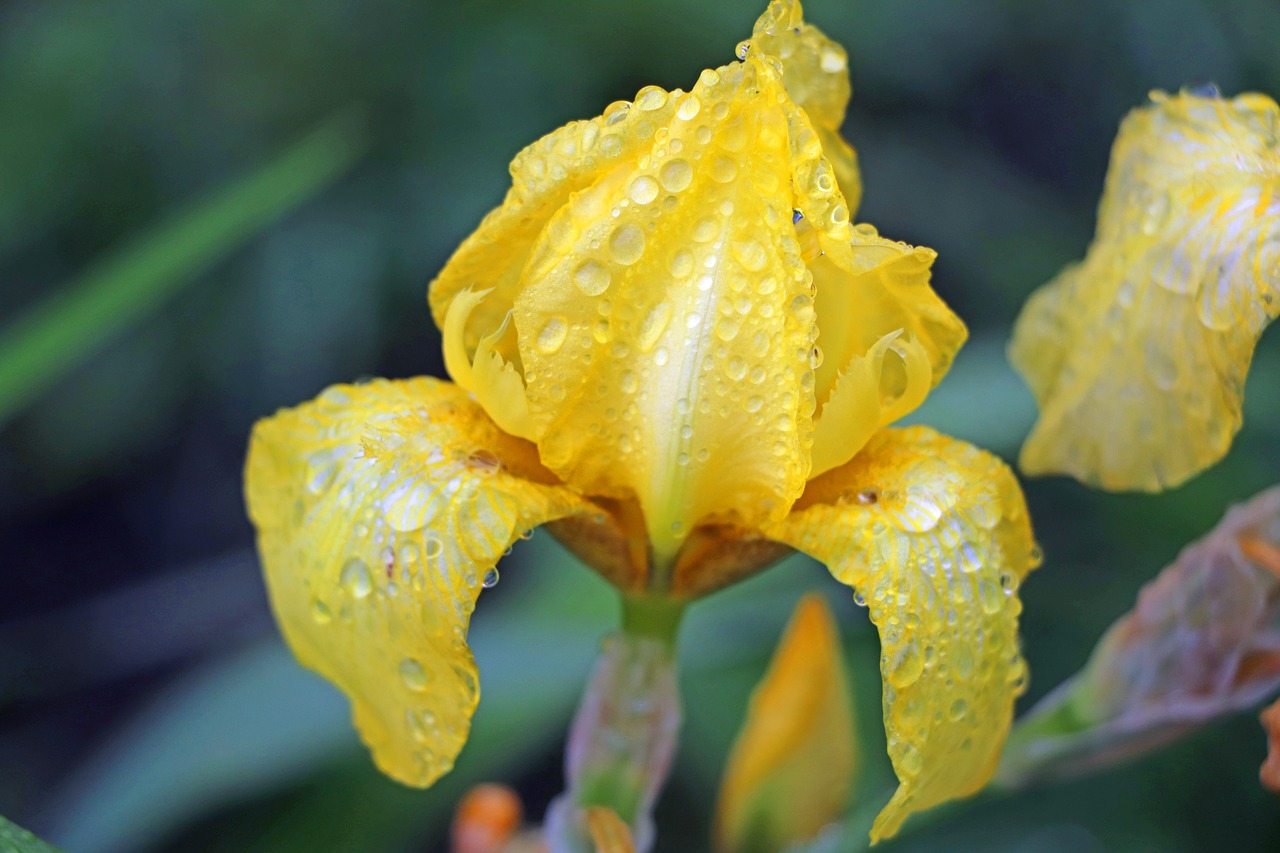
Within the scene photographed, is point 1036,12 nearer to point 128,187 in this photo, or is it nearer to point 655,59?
point 655,59

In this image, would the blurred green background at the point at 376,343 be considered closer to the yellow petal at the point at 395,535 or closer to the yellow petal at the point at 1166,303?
the yellow petal at the point at 1166,303

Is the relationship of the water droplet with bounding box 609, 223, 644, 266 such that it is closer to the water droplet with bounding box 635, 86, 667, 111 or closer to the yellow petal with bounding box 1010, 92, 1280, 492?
the water droplet with bounding box 635, 86, 667, 111

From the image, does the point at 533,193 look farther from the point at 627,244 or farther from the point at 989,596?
the point at 989,596

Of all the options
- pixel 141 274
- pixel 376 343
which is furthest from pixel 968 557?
pixel 376 343

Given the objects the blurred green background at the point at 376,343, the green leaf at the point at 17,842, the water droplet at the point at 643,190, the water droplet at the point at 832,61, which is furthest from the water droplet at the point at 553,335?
the blurred green background at the point at 376,343

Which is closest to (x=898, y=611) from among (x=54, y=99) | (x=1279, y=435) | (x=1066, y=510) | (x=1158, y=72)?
(x=1279, y=435)
